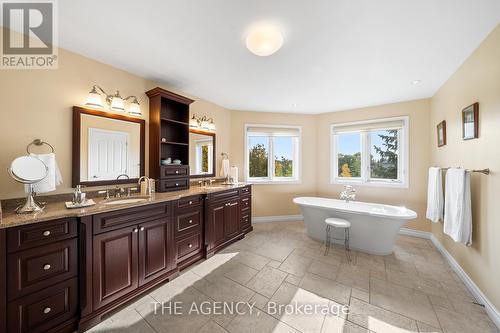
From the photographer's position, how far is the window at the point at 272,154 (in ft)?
14.3

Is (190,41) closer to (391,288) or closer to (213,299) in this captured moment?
(213,299)

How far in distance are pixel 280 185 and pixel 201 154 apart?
197 centimetres

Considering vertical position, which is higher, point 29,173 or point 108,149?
point 108,149

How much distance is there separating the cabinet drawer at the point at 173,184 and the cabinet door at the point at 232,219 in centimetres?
73

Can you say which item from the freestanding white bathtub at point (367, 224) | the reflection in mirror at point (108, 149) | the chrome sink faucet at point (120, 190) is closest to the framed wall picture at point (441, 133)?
the freestanding white bathtub at point (367, 224)

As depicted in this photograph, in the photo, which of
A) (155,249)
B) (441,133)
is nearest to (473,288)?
(441,133)

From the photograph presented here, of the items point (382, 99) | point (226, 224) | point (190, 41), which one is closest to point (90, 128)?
point (190, 41)

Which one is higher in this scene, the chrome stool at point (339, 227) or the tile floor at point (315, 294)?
the chrome stool at point (339, 227)

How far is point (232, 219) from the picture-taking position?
124 inches

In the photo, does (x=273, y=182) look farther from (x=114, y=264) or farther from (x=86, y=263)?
(x=86, y=263)

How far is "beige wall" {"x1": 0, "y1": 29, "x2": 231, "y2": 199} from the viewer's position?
1661 millimetres

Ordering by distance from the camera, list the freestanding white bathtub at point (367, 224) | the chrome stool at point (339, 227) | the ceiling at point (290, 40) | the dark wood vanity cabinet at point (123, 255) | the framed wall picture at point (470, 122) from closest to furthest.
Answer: the ceiling at point (290, 40) → the dark wood vanity cabinet at point (123, 255) → the framed wall picture at point (470, 122) → the freestanding white bathtub at point (367, 224) → the chrome stool at point (339, 227)

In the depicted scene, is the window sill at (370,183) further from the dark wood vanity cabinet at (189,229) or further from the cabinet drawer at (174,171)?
the cabinet drawer at (174,171)

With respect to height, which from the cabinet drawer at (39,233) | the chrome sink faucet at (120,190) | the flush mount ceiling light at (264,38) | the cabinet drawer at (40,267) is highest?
the flush mount ceiling light at (264,38)
